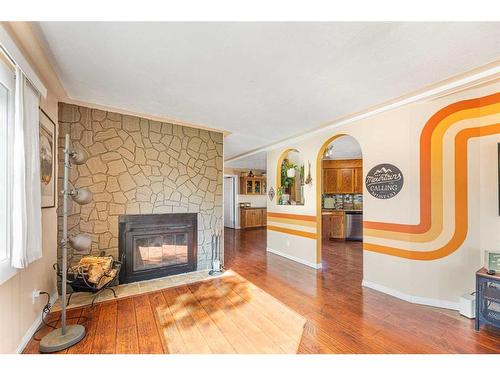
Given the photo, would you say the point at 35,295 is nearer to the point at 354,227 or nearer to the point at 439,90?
the point at 439,90

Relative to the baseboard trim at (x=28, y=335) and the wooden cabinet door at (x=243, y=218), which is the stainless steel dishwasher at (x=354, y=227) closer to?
the wooden cabinet door at (x=243, y=218)

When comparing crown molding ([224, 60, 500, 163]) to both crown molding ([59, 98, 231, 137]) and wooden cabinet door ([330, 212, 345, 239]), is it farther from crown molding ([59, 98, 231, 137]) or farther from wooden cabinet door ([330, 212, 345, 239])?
wooden cabinet door ([330, 212, 345, 239])

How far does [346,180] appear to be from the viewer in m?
6.58

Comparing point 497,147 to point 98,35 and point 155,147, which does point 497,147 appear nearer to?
point 98,35

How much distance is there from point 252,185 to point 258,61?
692 cm

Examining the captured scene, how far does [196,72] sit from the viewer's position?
2.06m

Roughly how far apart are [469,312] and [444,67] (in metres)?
2.33

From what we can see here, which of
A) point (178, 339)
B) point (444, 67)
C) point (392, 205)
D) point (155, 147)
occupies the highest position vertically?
point (444, 67)

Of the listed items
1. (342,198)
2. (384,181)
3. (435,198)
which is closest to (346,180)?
(342,198)

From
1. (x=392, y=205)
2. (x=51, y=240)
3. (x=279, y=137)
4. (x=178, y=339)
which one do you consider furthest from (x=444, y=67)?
(x=51, y=240)

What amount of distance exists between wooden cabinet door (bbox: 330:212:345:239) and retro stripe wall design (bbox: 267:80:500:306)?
10.7ft

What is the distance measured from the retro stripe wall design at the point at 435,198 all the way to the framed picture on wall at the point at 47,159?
3.75 meters

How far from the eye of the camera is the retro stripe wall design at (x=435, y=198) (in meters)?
2.29

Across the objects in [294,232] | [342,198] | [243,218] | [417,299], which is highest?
[342,198]
